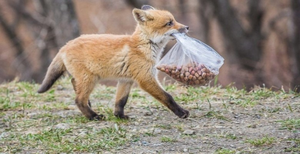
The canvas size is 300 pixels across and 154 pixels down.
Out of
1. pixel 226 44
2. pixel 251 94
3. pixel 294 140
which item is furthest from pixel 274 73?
pixel 294 140

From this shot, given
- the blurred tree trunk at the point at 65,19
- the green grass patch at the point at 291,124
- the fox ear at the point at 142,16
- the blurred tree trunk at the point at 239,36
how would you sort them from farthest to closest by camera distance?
the blurred tree trunk at the point at 239,36 → the blurred tree trunk at the point at 65,19 → the fox ear at the point at 142,16 → the green grass patch at the point at 291,124

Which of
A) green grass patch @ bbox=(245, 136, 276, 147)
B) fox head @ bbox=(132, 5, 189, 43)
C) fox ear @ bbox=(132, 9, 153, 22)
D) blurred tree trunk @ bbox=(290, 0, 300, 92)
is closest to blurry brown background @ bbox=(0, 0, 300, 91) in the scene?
blurred tree trunk @ bbox=(290, 0, 300, 92)

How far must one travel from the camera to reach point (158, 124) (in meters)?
6.84

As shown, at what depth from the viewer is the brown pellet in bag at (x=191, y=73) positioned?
279 inches

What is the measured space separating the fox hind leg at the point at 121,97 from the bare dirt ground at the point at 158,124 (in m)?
Answer: 0.11

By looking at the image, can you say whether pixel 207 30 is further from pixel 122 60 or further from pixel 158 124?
pixel 158 124

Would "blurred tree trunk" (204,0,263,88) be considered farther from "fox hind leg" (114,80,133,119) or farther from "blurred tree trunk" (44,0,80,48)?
"fox hind leg" (114,80,133,119)

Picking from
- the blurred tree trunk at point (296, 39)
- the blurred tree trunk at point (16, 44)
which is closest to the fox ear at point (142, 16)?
the blurred tree trunk at point (296, 39)

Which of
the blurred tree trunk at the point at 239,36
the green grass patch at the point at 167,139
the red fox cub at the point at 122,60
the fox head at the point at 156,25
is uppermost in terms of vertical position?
the blurred tree trunk at the point at 239,36

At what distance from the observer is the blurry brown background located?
14758 mm

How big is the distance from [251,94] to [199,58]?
4.75 ft

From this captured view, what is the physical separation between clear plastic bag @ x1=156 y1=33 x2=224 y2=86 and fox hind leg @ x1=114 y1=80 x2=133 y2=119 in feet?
2.03

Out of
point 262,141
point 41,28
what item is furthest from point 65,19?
point 262,141

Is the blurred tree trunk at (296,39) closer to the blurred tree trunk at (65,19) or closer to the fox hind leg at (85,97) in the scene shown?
the blurred tree trunk at (65,19)
